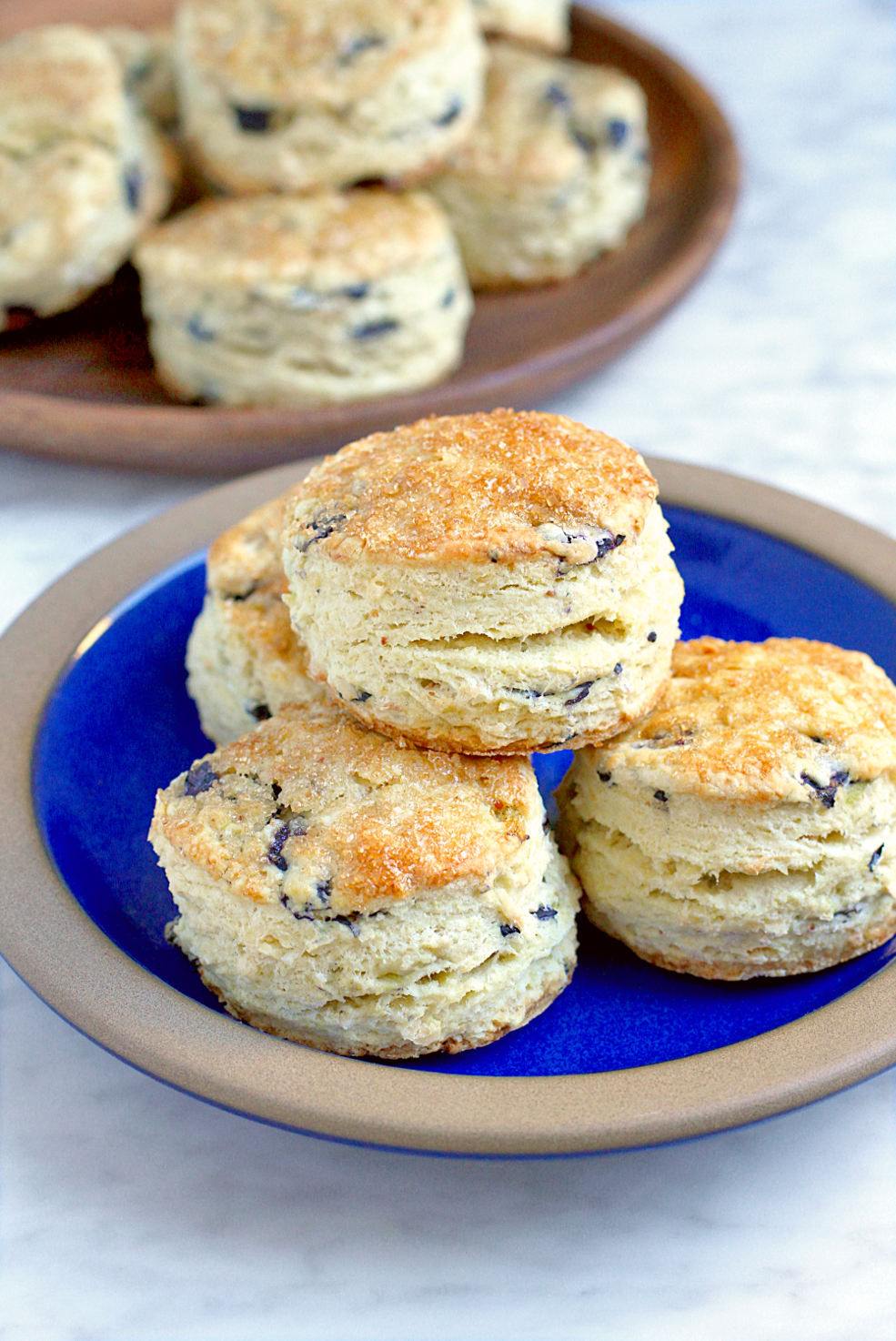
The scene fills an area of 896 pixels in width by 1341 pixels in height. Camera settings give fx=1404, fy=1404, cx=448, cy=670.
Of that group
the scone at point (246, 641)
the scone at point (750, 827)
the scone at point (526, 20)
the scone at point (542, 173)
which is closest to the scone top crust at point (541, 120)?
the scone at point (542, 173)

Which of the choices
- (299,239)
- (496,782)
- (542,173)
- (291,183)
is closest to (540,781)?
(496,782)

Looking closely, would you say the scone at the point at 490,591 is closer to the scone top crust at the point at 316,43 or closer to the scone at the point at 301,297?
the scone at the point at 301,297

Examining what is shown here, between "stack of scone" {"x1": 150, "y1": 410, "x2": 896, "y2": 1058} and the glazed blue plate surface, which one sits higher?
"stack of scone" {"x1": 150, "y1": 410, "x2": 896, "y2": 1058}

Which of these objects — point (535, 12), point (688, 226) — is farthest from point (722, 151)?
point (535, 12)

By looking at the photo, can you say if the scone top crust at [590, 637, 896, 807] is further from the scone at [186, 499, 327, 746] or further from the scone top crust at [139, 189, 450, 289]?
the scone top crust at [139, 189, 450, 289]

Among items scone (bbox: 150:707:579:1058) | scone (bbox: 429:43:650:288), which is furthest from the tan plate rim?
scone (bbox: 429:43:650:288)

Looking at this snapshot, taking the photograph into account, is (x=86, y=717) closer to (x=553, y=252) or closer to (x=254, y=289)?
(x=254, y=289)
